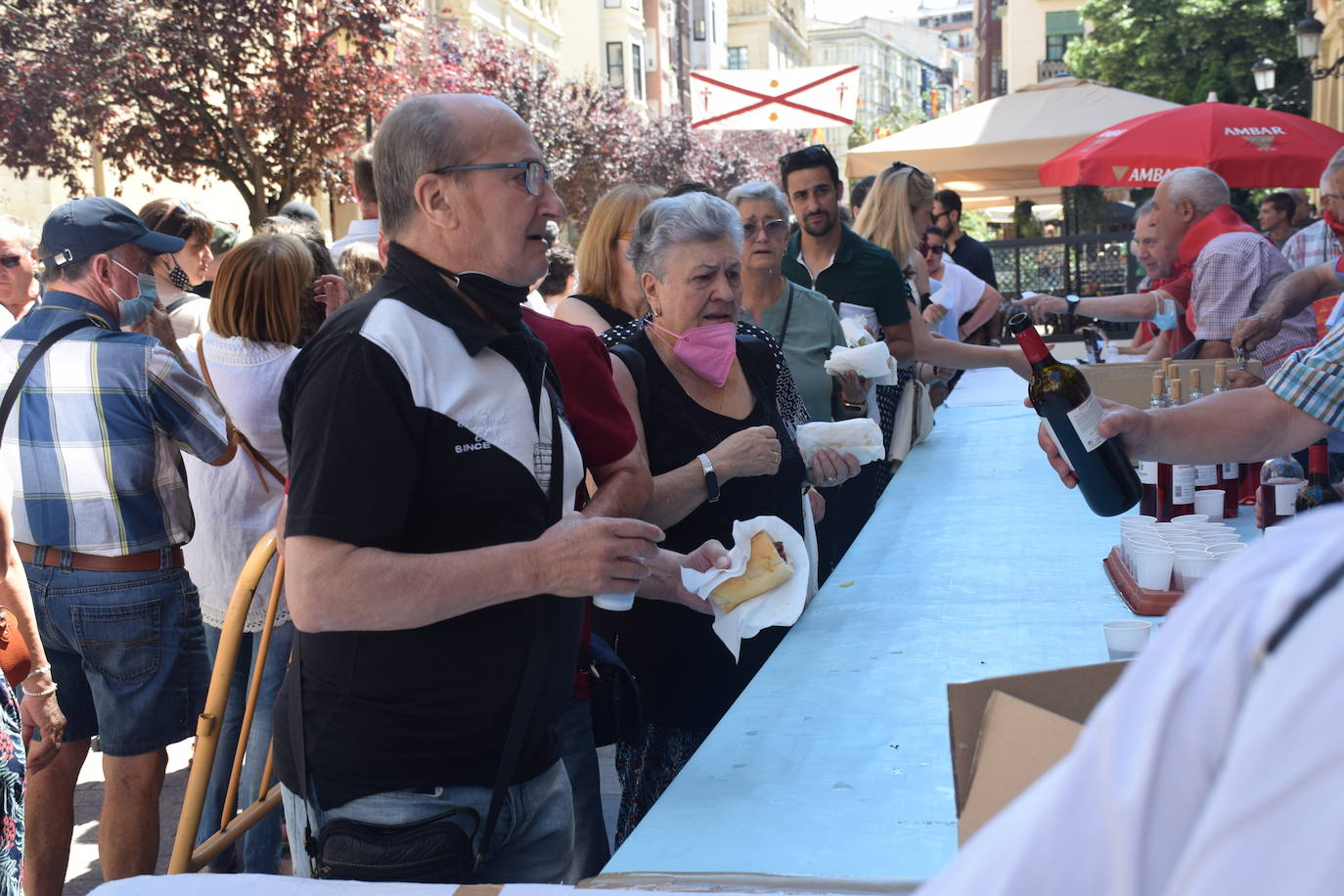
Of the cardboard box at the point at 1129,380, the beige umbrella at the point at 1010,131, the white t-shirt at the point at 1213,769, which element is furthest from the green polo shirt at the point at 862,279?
the beige umbrella at the point at 1010,131

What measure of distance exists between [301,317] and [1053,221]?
114ft

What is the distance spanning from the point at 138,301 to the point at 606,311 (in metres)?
1.36

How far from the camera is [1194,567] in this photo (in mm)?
2672

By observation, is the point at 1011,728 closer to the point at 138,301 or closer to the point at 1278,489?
the point at 1278,489

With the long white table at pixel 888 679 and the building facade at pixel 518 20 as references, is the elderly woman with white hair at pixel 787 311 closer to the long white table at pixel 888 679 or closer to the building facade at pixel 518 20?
the long white table at pixel 888 679

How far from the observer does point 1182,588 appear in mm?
2727

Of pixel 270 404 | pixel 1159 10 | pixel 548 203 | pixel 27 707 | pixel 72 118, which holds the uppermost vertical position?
pixel 1159 10

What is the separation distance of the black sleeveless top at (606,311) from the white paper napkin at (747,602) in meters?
1.59

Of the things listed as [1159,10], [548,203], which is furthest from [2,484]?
[1159,10]

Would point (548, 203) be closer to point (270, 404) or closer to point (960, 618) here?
point (960, 618)

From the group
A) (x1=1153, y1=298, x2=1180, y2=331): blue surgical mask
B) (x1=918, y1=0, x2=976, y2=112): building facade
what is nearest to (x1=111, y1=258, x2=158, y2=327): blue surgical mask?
(x1=1153, y1=298, x2=1180, y2=331): blue surgical mask

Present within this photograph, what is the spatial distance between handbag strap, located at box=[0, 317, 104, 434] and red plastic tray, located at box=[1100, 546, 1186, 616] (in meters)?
Result: 2.72

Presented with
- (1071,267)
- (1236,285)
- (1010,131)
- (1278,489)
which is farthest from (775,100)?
(1278,489)

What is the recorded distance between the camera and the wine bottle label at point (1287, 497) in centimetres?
309
